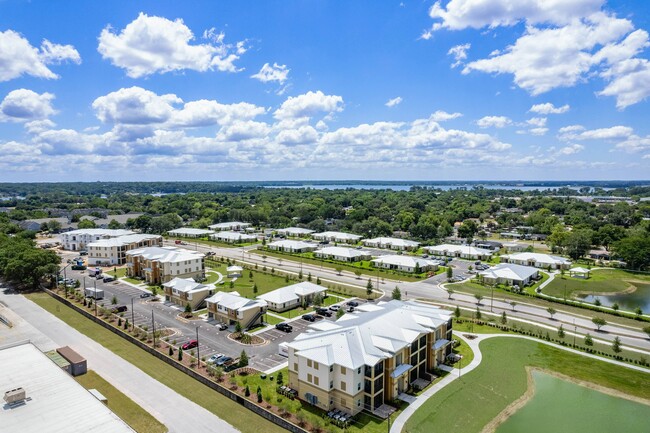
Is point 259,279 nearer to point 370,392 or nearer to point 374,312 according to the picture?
point 374,312

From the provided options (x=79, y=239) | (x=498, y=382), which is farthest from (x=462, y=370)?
(x=79, y=239)

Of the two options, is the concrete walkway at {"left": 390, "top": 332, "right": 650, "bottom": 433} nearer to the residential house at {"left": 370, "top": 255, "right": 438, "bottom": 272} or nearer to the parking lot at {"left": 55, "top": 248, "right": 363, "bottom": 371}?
the parking lot at {"left": 55, "top": 248, "right": 363, "bottom": 371}

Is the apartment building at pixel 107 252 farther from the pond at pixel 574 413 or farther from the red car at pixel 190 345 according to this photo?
the pond at pixel 574 413

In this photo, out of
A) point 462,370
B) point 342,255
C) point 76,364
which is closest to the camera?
point 76,364

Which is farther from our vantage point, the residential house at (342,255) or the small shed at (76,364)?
the residential house at (342,255)

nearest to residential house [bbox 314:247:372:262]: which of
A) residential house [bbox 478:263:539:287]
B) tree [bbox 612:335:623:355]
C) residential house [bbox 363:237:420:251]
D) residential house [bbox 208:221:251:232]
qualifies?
residential house [bbox 363:237:420:251]

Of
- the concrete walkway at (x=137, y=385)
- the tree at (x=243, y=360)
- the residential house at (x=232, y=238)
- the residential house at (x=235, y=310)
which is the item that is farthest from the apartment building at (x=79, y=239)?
the tree at (x=243, y=360)

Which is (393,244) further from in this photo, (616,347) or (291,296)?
(616,347)
